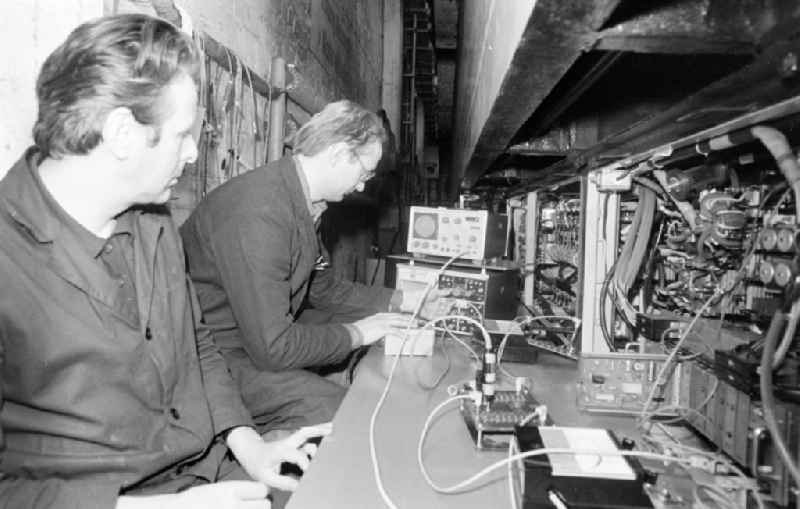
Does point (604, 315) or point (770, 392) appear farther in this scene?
point (604, 315)

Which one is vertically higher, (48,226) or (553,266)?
(48,226)

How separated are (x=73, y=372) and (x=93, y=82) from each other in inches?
20.0

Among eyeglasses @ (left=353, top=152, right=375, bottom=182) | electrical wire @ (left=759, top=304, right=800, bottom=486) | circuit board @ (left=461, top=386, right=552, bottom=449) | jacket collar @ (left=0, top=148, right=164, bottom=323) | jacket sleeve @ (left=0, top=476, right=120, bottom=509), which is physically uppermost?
eyeglasses @ (left=353, top=152, right=375, bottom=182)

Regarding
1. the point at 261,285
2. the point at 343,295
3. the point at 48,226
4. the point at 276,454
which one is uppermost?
the point at 48,226

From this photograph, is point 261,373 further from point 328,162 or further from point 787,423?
point 787,423

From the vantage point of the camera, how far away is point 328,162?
170 cm

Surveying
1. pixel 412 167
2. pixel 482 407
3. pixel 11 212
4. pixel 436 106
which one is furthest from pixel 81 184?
pixel 436 106

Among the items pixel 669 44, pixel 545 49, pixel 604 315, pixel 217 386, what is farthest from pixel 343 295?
pixel 669 44

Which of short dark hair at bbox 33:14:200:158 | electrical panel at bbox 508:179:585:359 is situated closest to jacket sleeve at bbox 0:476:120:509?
short dark hair at bbox 33:14:200:158

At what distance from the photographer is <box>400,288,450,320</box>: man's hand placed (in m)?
1.93

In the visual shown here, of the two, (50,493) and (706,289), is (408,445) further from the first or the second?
(706,289)

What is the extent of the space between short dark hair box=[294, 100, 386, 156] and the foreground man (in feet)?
2.28

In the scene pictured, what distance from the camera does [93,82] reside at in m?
0.87

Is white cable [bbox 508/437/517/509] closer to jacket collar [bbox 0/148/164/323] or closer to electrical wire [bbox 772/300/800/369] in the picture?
electrical wire [bbox 772/300/800/369]
